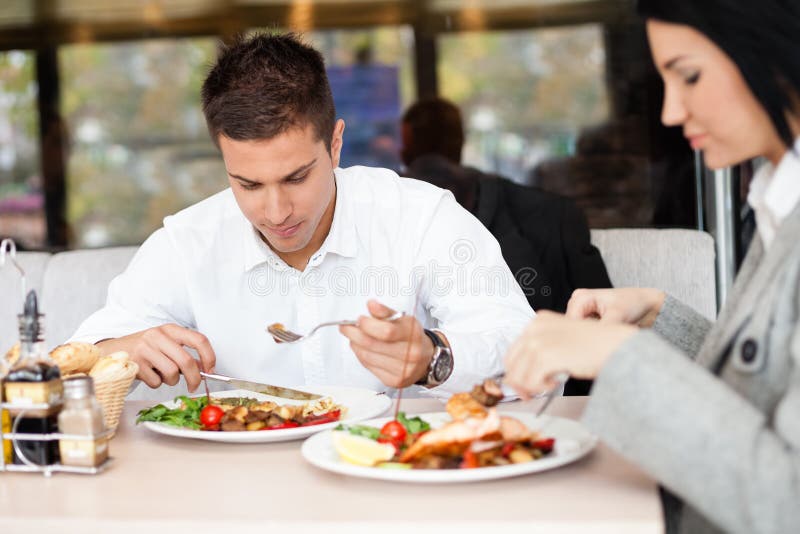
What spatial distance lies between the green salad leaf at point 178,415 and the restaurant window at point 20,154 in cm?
291

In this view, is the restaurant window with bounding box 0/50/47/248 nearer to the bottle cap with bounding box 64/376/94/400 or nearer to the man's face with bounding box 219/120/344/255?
the man's face with bounding box 219/120/344/255

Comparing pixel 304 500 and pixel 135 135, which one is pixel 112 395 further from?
pixel 135 135

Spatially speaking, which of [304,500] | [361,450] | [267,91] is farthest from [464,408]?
[267,91]

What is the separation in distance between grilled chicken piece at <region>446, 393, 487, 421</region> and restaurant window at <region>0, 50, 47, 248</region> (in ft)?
10.8

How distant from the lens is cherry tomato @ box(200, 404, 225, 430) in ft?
4.69

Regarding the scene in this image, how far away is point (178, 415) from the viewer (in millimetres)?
1476

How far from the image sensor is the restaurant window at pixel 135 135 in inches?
159

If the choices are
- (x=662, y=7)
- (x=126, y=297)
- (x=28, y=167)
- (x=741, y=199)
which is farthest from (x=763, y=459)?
(x=28, y=167)

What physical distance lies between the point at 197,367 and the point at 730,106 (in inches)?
39.7

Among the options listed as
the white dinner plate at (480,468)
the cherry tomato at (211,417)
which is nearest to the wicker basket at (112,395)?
the cherry tomato at (211,417)

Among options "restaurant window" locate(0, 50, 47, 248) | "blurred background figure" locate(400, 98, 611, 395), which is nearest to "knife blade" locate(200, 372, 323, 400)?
"blurred background figure" locate(400, 98, 611, 395)

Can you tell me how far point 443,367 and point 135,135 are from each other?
2.76 meters

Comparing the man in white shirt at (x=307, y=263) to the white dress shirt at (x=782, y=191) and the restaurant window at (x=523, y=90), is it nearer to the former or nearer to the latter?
the white dress shirt at (x=782, y=191)

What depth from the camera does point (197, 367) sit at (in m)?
1.67
